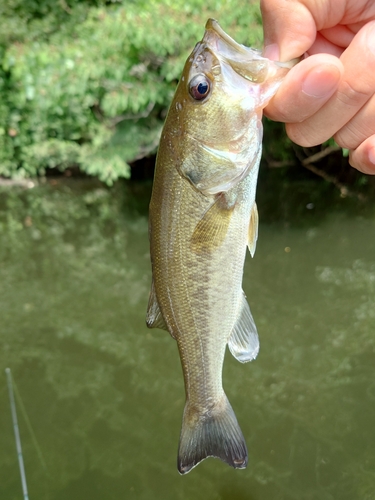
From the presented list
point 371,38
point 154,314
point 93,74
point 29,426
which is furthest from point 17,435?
point 93,74

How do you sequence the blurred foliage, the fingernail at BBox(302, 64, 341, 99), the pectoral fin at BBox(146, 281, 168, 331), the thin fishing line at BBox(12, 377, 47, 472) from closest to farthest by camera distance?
the fingernail at BBox(302, 64, 341, 99) < the pectoral fin at BBox(146, 281, 168, 331) < the thin fishing line at BBox(12, 377, 47, 472) < the blurred foliage

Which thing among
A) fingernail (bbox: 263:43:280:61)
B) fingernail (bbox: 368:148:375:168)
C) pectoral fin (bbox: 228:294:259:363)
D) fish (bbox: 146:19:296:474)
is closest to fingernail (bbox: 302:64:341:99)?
fish (bbox: 146:19:296:474)

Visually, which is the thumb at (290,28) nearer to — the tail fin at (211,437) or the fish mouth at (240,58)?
the fish mouth at (240,58)

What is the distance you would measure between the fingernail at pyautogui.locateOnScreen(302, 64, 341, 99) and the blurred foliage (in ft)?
14.4

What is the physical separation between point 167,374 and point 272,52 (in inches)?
122

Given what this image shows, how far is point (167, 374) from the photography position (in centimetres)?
387

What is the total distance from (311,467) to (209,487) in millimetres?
765

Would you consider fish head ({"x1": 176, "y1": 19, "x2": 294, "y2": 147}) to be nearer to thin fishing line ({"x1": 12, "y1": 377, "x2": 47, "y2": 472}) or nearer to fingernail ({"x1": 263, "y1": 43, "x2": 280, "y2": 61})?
fingernail ({"x1": 263, "y1": 43, "x2": 280, "y2": 61})

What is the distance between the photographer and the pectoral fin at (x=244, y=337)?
5.10ft

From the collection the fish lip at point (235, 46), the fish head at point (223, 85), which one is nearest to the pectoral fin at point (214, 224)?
the fish head at point (223, 85)

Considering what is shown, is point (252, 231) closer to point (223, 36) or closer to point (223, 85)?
point (223, 85)

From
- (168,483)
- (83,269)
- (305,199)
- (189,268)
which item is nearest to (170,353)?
(168,483)

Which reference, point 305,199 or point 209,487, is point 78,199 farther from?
point 209,487

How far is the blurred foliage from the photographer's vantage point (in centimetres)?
536
